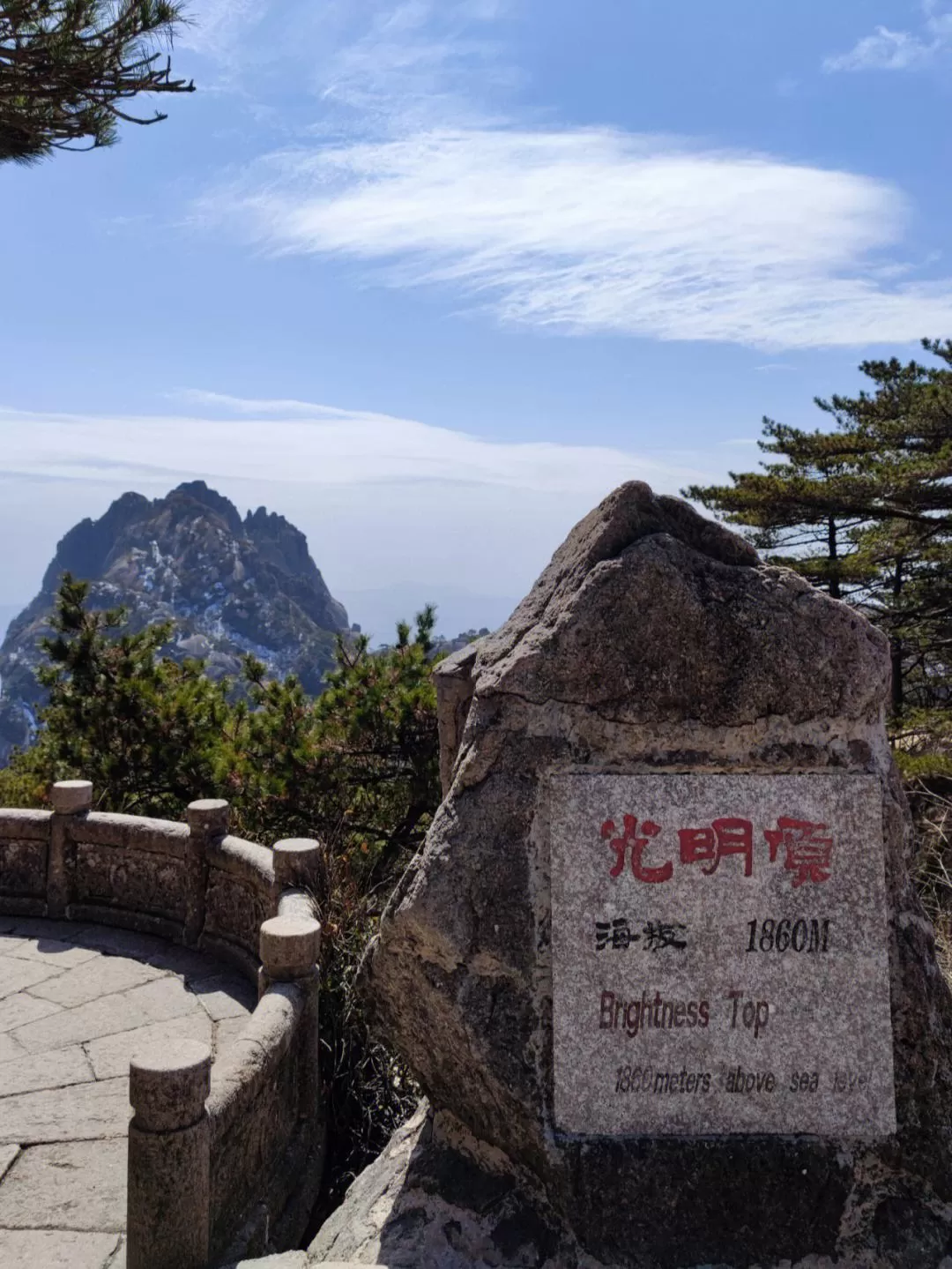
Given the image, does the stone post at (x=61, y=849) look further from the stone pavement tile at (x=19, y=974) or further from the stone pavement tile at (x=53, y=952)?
the stone pavement tile at (x=19, y=974)

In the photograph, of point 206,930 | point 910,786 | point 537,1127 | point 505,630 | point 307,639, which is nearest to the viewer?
point 537,1127

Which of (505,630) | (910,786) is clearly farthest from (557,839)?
(910,786)

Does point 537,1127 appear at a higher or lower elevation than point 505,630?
lower

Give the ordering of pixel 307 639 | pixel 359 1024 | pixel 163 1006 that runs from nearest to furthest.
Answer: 1. pixel 359 1024
2. pixel 163 1006
3. pixel 307 639

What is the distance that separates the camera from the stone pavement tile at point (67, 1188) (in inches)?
142

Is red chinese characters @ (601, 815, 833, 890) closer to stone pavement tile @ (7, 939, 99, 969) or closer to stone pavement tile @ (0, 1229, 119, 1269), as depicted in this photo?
stone pavement tile @ (0, 1229, 119, 1269)

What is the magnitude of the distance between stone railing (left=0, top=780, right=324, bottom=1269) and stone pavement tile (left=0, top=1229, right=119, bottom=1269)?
0.49 metres

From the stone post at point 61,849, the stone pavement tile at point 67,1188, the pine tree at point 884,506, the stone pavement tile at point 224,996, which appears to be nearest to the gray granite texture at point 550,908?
the stone pavement tile at point 67,1188

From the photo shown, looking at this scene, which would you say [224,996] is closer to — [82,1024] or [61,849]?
[82,1024]

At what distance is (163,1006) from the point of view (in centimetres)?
526

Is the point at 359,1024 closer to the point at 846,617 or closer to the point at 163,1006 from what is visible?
the point at 163,1006

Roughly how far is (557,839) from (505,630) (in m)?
0.77

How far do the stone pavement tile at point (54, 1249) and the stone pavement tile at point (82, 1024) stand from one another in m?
1.38

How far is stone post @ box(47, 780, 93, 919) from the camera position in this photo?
6.41 meters
